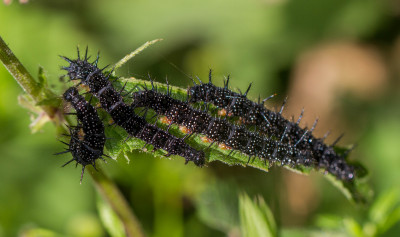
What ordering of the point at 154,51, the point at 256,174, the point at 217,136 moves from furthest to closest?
the point at 154,51
the point at 256,174
the point at 217,136

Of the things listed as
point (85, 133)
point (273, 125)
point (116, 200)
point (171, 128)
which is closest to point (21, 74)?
point (85, 133)

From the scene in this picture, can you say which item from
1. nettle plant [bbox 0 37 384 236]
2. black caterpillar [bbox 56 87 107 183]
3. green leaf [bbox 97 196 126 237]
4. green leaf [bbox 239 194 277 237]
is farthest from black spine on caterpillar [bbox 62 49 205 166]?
green leaf [bbox 97 196 126 237]

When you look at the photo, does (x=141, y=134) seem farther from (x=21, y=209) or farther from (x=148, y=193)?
(x=21, y=209)

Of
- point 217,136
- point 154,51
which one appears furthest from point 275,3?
point 217,136

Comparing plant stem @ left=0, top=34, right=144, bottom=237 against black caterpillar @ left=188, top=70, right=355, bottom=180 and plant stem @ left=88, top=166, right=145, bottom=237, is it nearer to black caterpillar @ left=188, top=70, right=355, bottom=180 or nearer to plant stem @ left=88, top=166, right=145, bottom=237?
plant stem @ left=88, top=166, right=145, bottom=237

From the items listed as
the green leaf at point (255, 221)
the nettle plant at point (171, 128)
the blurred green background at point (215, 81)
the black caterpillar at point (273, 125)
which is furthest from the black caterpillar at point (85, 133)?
the blurred green background at point (215, 81)

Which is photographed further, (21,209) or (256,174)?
(256,174)

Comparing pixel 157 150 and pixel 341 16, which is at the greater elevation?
pixel 341 16
